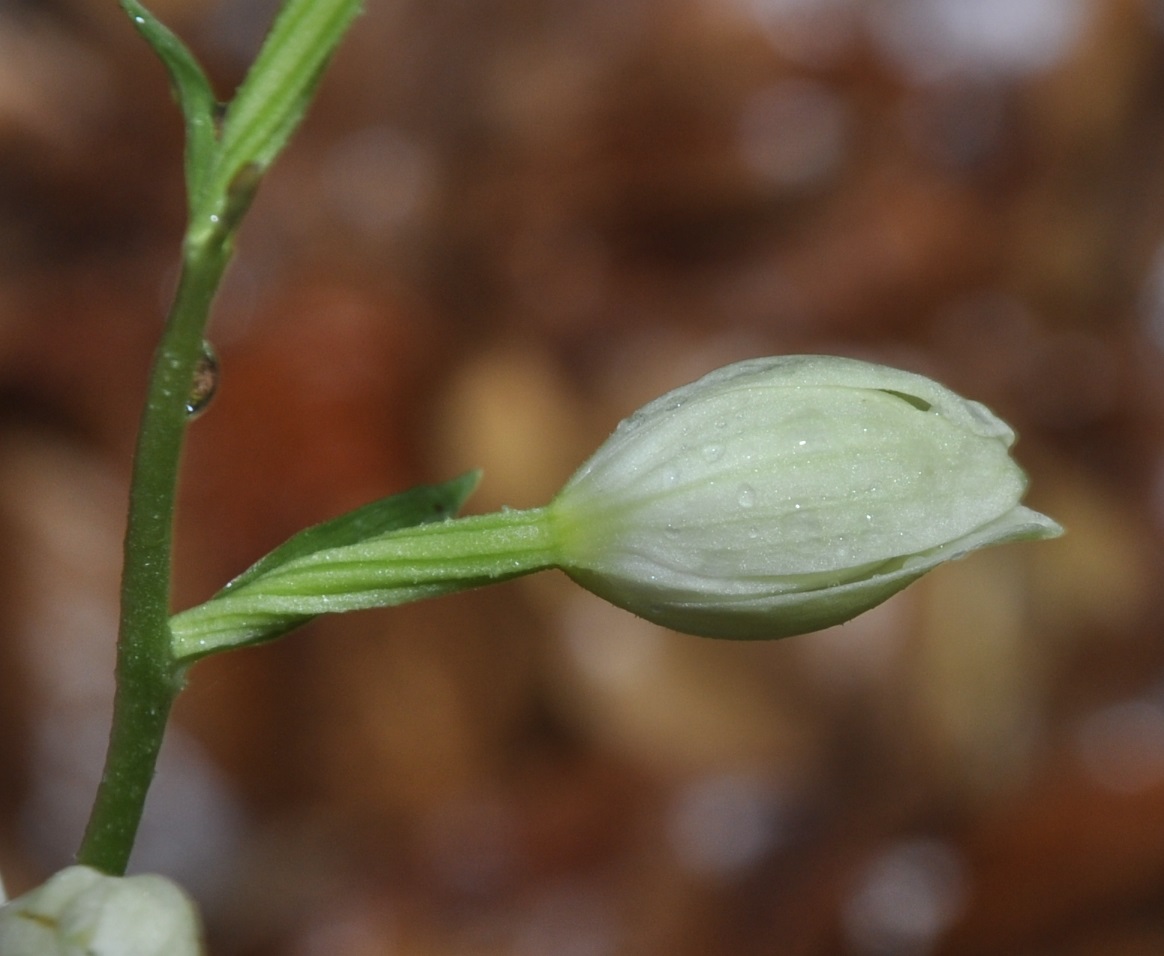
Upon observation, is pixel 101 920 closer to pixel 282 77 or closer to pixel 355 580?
pixel 355 580

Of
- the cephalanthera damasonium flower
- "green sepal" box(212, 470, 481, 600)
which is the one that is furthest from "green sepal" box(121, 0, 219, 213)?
the cephalanthera damasonium flower

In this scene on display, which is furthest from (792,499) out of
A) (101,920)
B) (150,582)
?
(101,920)

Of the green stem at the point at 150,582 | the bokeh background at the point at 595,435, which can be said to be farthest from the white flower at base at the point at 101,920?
the bokeh background at the point at 595,435

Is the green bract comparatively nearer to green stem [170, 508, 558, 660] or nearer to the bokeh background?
green stem [170, 508, 558, 660]

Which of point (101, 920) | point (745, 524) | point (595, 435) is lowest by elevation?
point (595, 435)

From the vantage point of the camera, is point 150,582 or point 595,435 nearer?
point 150,582

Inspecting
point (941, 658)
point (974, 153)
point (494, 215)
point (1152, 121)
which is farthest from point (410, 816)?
point (1152, 121)
